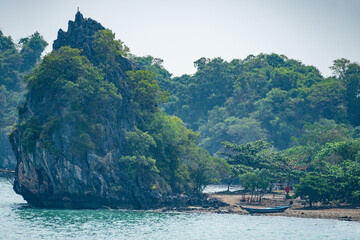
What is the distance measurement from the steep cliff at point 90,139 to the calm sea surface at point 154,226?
2.71m

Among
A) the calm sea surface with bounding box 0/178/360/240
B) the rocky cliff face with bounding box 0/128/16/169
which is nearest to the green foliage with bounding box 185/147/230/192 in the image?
the calm sea surface with bounding box 0/178/360/240

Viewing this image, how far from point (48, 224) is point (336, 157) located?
42.7m

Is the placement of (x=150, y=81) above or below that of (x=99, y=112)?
above

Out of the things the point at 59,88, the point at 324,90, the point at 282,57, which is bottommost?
the point at 59,88

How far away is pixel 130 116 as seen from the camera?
6794 centimetres

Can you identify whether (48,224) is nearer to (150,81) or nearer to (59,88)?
(59,88)

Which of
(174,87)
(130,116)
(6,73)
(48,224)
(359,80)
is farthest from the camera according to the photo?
(174,87)

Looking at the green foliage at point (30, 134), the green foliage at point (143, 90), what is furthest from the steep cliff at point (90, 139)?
the green foliage at point (143, 90)

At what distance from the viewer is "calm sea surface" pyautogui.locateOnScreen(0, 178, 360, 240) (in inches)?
1841

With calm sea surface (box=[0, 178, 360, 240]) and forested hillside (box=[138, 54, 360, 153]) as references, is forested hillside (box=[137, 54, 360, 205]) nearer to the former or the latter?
forested hillside (box=[138, 54, 360, 153])

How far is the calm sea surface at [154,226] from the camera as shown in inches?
1841

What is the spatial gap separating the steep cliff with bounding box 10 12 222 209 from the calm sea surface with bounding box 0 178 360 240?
8.89ft

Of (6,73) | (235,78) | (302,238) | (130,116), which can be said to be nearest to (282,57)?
(235,78)

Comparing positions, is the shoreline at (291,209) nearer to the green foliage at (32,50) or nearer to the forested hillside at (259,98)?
the forested hillside at (259,98)
